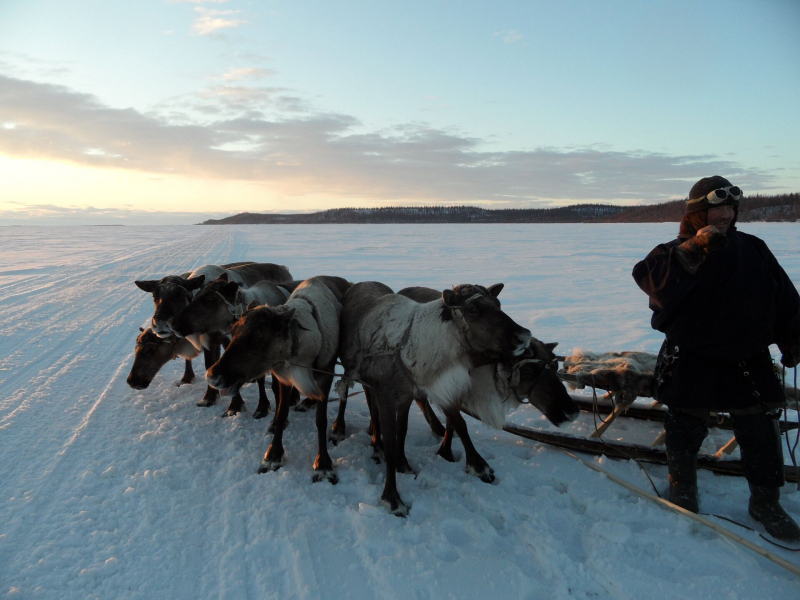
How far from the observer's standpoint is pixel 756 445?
3.12m

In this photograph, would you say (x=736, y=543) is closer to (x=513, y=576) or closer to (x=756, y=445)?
(x=756, y=445)

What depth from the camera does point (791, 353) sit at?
10.5 ft

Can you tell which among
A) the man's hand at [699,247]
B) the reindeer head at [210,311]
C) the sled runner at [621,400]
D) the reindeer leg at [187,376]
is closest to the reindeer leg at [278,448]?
the reindeer head at [210,311]

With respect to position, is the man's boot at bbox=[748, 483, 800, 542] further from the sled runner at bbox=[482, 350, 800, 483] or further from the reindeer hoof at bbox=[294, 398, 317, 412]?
the reindeer hoof at bbox=[294, 398, 317, 412]

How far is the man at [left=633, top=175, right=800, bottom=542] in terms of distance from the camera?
9.91 ft

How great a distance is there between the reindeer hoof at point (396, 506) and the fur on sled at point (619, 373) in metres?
1.92

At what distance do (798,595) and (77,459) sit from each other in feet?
18.2

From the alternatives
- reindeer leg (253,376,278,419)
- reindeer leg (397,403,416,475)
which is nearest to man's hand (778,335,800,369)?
reindeer leg (397,403,416,475)

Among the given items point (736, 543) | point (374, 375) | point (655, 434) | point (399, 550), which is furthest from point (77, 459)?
point (655, 434)

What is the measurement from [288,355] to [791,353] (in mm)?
3927

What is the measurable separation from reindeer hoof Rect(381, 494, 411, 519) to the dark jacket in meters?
2.23

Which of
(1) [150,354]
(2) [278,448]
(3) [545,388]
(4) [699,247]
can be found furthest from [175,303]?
(4) [699,247]

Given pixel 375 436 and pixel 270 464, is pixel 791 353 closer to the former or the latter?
pixel 375 436

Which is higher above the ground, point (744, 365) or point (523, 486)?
point (744, 365)
